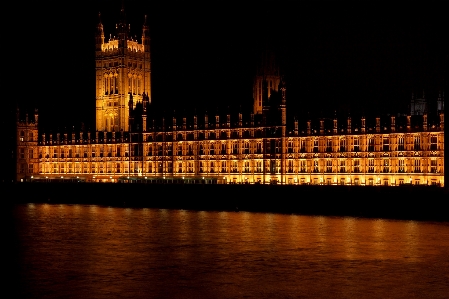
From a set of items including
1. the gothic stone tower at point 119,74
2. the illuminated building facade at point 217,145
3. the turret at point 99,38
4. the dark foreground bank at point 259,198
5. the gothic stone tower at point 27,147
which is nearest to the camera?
the dark foreground bank at point 259,198

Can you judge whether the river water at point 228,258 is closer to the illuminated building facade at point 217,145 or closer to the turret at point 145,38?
the illuminated building facade at point 217,145

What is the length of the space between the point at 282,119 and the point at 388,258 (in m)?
46.4

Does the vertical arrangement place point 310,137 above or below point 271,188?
above

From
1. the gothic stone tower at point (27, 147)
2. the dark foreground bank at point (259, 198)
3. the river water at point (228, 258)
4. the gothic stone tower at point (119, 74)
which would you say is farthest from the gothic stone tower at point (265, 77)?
the river water at point (228, 258)

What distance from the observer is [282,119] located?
8181 centimetres

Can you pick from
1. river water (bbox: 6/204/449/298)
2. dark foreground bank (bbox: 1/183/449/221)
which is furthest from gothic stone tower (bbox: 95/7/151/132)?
river water (bbox: 6/204/449/298)

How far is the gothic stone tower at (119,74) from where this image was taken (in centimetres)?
10475

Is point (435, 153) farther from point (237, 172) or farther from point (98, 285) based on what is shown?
point (98, 285)

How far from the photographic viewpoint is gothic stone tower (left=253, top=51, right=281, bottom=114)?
93188 mm

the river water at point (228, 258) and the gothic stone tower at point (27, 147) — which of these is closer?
the river water at point (228, 258)

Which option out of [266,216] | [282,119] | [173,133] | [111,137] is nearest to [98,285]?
[266,216]

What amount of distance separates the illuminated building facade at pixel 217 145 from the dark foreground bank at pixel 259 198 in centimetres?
816

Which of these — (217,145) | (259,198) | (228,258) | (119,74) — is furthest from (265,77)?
(228,258)

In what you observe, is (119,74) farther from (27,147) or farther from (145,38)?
(27,147)
